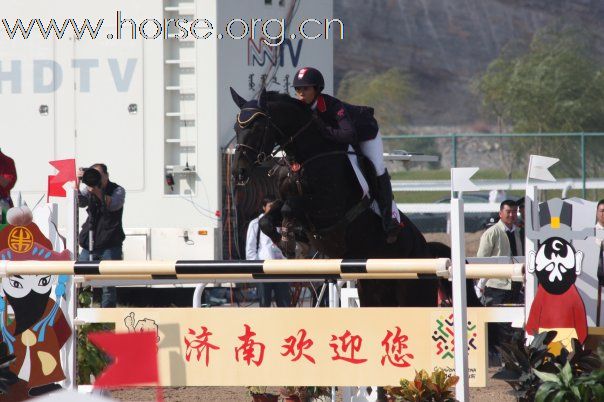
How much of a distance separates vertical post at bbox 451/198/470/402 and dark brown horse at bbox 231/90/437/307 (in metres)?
1.80

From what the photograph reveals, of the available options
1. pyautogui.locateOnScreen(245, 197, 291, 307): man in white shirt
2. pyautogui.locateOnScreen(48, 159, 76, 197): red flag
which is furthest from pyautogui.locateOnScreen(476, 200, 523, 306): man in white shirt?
pyautogui.locateOnScreen(48, 159, 76, 197): red flag

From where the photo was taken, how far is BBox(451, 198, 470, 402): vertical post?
14.2ft

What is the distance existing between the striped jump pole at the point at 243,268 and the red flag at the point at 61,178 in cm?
115

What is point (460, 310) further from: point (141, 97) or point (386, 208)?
point (141, 97)

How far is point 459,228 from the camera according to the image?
4.47 m

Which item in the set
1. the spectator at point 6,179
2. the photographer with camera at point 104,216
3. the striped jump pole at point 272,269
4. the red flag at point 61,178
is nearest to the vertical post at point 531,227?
the striped jump pole at point 272,269

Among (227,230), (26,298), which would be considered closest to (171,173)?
(227,230)

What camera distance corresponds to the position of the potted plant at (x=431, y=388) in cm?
436

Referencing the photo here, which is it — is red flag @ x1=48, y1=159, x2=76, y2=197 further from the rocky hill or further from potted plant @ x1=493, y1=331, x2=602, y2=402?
the rocky hill

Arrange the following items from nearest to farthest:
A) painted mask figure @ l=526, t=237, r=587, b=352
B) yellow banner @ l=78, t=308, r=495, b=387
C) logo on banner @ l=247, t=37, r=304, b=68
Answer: yellow banner @ l=78, t=308, r=495, b=387 → painted mask figure @ l=526, t=237, r=587, b=352 → logo on banner @ l=247, t=37, r=304, b=68

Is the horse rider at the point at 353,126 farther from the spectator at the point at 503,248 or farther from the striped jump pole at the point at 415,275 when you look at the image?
the spectator at the point at 503,248

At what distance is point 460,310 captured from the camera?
4.36 metres

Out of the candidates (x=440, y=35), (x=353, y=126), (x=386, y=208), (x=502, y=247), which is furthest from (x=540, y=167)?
(x=440, y=35)

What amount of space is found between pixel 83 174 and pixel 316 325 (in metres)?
5.34
